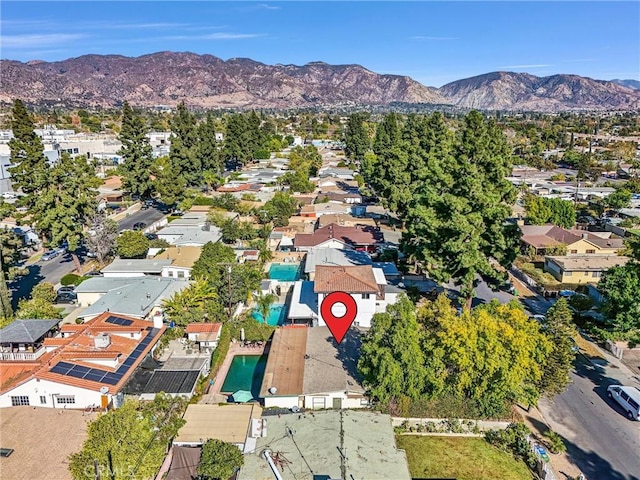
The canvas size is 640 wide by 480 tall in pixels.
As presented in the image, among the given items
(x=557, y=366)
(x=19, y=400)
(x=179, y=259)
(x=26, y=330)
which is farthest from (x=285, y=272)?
(x=557, y=366)

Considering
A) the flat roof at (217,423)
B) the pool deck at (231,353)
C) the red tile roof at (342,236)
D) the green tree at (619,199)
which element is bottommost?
the pool deck at (231,353)

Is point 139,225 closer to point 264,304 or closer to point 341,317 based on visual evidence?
point 264,304

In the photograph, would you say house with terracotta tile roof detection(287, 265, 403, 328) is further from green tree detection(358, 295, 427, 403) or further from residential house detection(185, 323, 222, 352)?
green tree detection(358, 295, 427, 403)

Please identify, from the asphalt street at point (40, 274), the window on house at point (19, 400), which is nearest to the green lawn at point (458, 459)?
the window on house at point (19, 400)

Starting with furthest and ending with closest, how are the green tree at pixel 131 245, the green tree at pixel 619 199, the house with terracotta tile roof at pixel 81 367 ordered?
1. the green tree at pixel 619 199
2. the green tree at pixel 131 245
3. the house with terracotta tile roof at pixel 81 367

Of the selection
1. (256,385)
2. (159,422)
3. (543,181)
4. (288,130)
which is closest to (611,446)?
(256,385)

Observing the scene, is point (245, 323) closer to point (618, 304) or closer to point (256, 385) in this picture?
point (256, 385)

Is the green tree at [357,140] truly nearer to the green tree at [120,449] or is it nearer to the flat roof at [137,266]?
the flat roof at [137,266]
